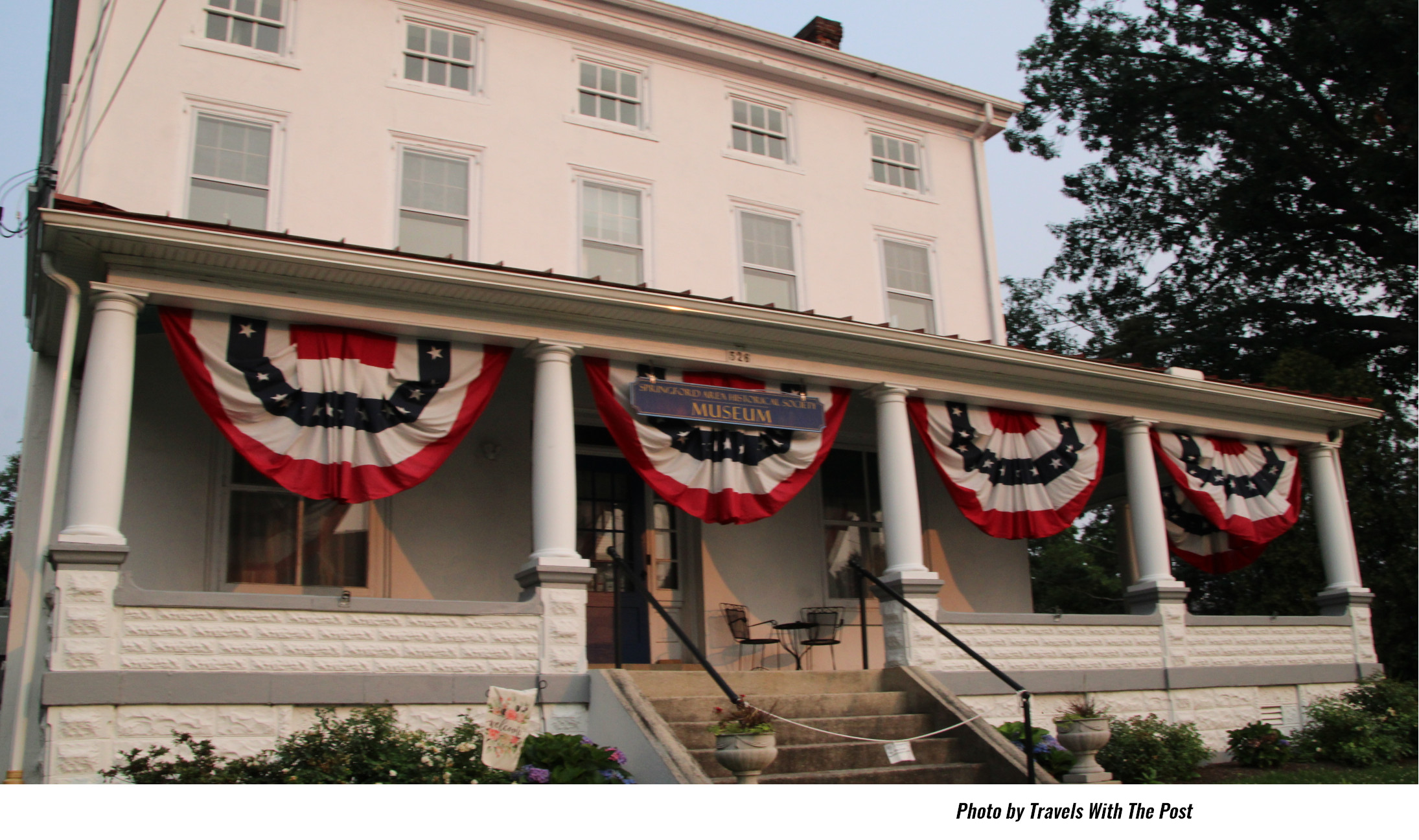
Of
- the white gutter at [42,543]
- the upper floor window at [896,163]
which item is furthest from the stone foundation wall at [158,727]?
the upper floor window at [896,163]

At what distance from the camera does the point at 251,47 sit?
43.1 ft

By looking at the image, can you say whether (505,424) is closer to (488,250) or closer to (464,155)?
(488,250)

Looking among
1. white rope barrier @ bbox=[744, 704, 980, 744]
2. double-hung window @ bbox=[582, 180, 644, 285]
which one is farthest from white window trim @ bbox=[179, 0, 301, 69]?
white rope barrier @ bbox=[744, 704, 980, 744]

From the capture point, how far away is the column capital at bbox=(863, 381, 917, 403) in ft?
41.8

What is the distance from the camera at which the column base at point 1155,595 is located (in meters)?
13.4

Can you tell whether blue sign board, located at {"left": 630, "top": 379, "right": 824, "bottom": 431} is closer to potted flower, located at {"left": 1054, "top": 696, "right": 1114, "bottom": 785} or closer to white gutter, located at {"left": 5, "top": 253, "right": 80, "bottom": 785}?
potted flower, located at {"left": 1054, "top": 696, "right": 1114, "bottom": 785}

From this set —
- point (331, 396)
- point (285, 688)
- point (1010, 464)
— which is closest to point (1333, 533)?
point (1010, 464)

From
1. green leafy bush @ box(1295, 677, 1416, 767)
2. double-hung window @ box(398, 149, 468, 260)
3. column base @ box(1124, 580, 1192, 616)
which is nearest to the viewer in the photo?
green leafy bush @ box(1295, 677, 1416, 767)

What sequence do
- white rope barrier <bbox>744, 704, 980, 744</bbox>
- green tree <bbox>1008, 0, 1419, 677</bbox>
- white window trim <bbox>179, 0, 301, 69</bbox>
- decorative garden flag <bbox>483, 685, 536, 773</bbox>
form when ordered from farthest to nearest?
1. green tree <bbox>1008, 0, 1419, 677</bbox>
2. white window trim <bbox>179, 0, 301, 69</bbox>
3. white rope barrier <bbox>744, 704, 980, 744</bbox>
4. decorative garden flag <bbox>483, 685, 536, 773</bbox>

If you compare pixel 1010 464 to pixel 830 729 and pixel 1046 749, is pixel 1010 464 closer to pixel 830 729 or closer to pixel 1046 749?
pixel 1046 749

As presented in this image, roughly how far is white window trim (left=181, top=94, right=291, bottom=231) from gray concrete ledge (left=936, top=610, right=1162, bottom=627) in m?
8.13

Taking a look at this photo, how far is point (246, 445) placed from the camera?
9.84 meters
